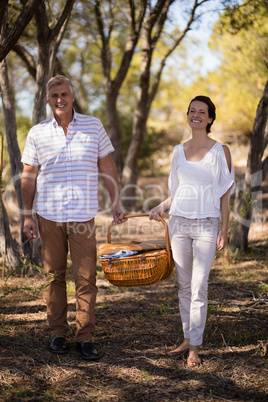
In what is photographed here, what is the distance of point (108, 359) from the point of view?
11.4ft

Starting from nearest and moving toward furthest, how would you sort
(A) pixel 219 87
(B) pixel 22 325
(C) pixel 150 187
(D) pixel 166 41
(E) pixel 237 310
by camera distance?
(B) pixel 22 325
(E) pixel 237 310
(D) pixel 166 41
(C) pixel 150 187
(A) pixel 219 87

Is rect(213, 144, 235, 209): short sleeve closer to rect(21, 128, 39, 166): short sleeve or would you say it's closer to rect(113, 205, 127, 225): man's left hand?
rect(113, 205, 127, 225): man's left hand

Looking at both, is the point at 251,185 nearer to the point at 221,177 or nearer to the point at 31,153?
the point at 221,177

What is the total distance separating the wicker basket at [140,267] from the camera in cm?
339

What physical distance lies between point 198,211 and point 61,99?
1.27m

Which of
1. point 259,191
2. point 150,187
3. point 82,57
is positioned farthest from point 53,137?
point 82,57

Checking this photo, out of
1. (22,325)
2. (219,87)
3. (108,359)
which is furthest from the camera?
(219,87)

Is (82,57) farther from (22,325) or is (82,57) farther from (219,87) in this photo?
(219,87)

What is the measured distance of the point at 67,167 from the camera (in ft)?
11.4

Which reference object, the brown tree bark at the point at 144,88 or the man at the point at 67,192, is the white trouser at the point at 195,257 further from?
the brown tree bark at the point at 144,88

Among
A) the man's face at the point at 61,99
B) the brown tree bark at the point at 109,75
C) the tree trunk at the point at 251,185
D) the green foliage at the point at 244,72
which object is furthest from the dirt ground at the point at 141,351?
the green foliage at the point at 244,72

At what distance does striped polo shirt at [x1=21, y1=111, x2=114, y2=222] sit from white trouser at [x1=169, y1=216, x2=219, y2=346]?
2.16 ft

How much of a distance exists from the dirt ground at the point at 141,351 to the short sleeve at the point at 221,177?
112 centimetres

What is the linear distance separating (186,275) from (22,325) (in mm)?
1671
